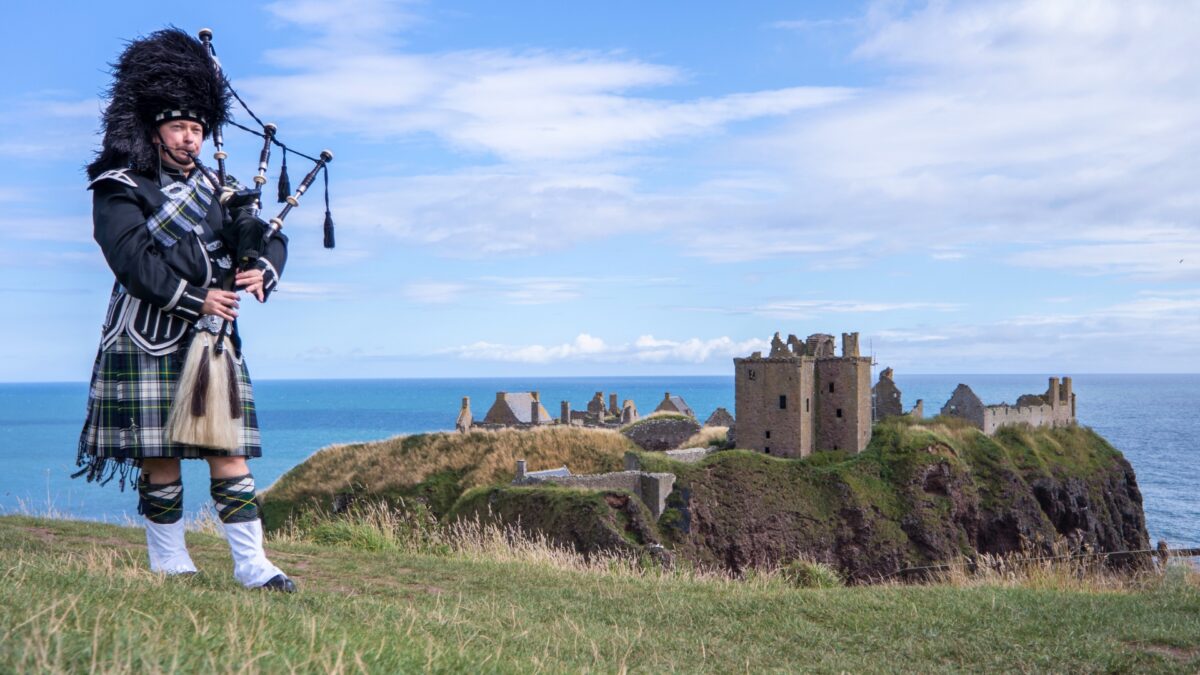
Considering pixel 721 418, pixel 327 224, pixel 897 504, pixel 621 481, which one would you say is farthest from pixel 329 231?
pixel 721 418

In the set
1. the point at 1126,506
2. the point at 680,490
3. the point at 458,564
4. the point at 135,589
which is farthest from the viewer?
the point at 1126,506

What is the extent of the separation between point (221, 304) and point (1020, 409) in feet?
194

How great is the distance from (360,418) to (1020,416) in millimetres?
158382

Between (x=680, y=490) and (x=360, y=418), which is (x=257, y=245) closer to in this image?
(x=680, y=490)

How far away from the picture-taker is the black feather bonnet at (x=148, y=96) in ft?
21.6

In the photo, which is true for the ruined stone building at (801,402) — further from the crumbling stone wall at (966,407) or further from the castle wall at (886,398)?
the crumbling stone wall at (966,407)

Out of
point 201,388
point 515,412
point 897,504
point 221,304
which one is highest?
point 221,304

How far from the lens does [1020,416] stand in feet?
192

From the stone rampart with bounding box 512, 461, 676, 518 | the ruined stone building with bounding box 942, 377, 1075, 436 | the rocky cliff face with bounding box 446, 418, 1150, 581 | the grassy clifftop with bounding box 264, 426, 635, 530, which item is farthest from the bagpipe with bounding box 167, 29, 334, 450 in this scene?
the ruined stone building with bounding box 942, 377, 1075, 436

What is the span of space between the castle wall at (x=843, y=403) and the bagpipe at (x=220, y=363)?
42812 mm

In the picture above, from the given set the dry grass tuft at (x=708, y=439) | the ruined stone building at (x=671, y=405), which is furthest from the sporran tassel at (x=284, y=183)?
the ruined stone building at (x=671, y=405)

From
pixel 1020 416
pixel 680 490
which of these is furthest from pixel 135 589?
pixel 1020 416

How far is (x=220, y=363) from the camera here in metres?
6.32

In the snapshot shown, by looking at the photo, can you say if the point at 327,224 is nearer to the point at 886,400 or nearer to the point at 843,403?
the point at 843,403
